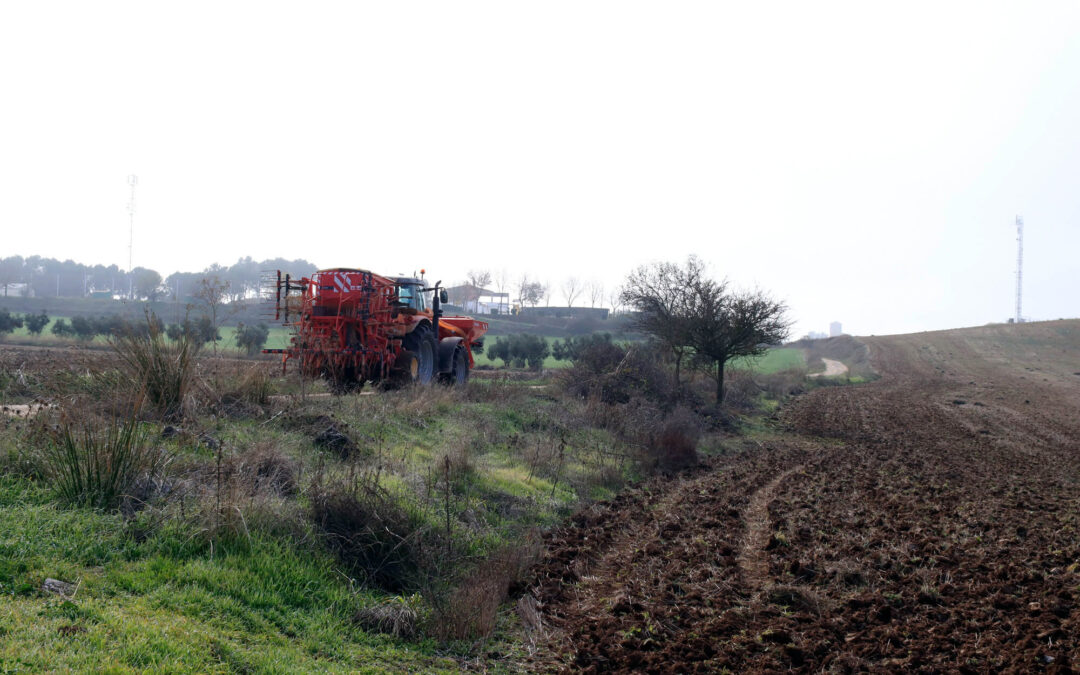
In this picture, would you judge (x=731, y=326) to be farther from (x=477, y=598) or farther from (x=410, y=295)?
(x=477, y=598)

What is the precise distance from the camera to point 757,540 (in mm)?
8164

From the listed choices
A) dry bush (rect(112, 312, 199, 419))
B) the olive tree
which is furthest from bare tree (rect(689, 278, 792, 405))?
dry bush (rect(112, 312, 199, 419))

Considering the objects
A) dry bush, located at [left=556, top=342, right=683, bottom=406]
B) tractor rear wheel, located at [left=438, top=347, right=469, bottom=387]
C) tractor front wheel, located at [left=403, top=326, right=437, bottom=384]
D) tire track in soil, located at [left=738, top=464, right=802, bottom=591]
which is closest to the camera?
tire track in soil, located at [left=738, top=464, right=802, bottom=591]

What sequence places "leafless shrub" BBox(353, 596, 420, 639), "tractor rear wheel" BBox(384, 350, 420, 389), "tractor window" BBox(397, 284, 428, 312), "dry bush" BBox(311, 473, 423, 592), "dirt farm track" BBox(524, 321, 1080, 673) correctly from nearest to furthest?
"dirt farm track" BBox(524, 321, 1080, 673)
"leafless shrub" BBox(353, 596, 420, 639)
"dry bush" BBox(311, 473, 423, 592)
"tractor rear wheel" BBox(384, 350, 420, 389)
"tractor window" BBox(397, 284, 428, 312)

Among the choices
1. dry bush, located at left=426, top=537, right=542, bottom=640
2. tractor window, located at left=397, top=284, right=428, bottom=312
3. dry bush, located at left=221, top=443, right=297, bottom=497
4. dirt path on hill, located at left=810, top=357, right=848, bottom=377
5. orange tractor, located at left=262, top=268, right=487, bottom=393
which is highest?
tractor window, located at left=397, top=284, right=428, bottom=312

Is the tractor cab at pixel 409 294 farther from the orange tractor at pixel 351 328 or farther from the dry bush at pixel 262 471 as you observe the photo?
the dry bush at pixel 262 471

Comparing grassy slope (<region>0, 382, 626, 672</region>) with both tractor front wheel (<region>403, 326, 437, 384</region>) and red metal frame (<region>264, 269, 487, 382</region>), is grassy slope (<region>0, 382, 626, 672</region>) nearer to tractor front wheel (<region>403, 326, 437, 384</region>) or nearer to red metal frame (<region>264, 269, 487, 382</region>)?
red metal frame (<region>264, 269, 487, 382</region>)

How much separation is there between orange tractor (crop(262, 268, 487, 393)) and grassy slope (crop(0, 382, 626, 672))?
6941 millimetres

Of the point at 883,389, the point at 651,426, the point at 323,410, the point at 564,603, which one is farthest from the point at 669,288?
the point at 564,603

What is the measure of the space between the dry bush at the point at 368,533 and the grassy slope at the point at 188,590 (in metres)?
0.21

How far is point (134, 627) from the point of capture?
13.8 ft

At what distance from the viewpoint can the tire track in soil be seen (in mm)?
6922

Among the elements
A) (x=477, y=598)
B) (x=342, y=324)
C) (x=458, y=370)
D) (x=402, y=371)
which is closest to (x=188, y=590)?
(x=477, y=598)

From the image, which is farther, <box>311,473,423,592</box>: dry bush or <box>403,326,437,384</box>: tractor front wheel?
<box>403,326,437,384</box>: tractor front wheel
